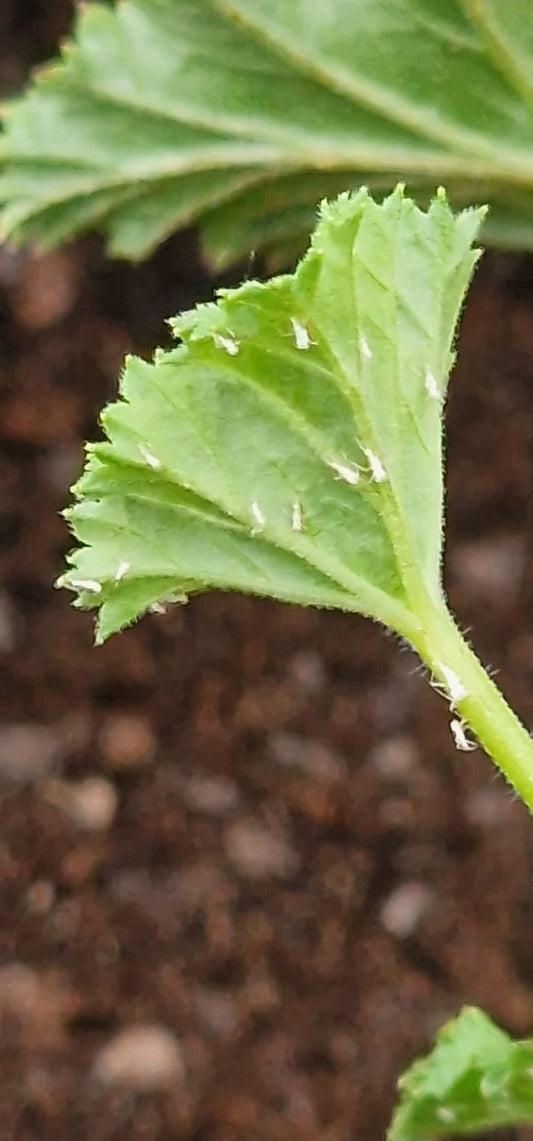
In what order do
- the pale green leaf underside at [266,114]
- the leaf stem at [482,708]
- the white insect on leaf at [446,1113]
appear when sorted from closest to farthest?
the leaf stem at [482,708] < the white insect on leaf at [446,1113] < the pale green leaf underside at [266,114]

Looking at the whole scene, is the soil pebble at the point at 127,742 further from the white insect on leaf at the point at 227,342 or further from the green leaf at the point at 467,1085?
the white insect on leaf at the point at 227,342

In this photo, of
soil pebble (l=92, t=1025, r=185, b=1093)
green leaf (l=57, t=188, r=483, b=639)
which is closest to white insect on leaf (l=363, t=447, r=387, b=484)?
green leaf (l=57, t=188, r=483, b=639)

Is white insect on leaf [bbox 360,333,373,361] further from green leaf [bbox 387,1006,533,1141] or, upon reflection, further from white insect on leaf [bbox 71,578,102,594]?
green leaf [bbox 387,1006,533,1141]

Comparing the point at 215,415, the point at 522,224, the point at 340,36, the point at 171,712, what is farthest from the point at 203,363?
the point at 171,712

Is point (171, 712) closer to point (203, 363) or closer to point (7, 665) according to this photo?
point (7, 665)

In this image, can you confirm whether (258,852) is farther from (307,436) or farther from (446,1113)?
(307,436)

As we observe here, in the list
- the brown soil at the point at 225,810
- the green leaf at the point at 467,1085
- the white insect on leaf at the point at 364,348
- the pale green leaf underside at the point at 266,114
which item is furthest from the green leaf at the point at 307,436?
the brown soil at the point at 225,810
